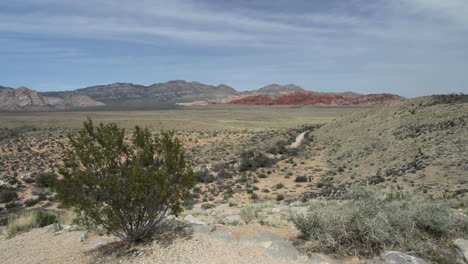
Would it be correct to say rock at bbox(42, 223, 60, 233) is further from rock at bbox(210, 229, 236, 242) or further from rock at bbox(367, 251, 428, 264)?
rock at bbox(367, 251, 428, 264)

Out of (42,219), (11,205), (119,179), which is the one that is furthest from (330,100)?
(119,179)

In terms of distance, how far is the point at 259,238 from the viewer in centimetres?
634

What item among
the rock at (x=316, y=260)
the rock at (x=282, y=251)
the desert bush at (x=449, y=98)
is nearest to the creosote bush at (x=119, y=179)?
the rock at (x=282, y=251)

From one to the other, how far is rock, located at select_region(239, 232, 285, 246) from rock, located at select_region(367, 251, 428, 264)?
2030 mm

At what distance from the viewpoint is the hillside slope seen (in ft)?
45.3

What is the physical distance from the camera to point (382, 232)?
521 centimetres

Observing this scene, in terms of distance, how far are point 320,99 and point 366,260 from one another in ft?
573

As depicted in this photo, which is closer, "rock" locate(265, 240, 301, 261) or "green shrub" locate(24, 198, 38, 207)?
"rock" locate(265, 240, 301, 261)

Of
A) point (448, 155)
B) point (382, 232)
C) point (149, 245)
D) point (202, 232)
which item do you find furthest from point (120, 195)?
A: point (448, 155)

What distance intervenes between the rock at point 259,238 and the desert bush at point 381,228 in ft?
1.95

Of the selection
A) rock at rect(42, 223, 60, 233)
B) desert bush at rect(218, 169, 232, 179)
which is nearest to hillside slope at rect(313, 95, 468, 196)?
desert bush at rect(218, 169, 232, 179)

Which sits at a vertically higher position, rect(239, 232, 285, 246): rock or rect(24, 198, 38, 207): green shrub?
rect(239, 232, 285, 246): rock

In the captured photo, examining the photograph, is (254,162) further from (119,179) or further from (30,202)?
(119,179)

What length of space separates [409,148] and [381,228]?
1693cm
